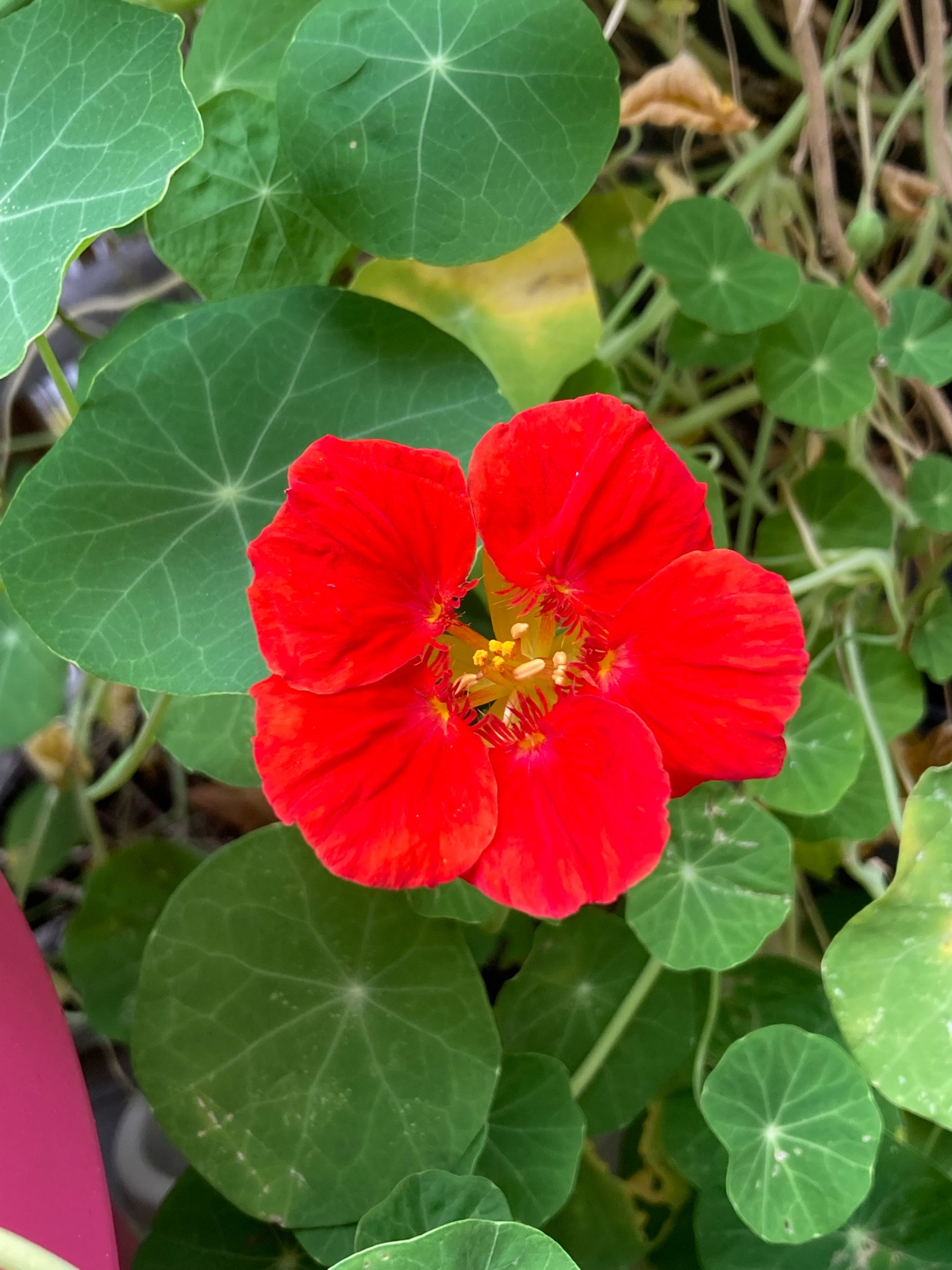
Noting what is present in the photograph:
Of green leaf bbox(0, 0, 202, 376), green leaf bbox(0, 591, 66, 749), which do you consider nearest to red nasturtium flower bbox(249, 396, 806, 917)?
green leaf bbox(0, 0, 202, 376)

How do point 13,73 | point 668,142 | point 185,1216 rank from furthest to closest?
point 668,142
point 185,1216
point 13,73

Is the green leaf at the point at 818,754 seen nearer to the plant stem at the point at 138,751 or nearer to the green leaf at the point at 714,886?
the green leaf at the point at 714,886

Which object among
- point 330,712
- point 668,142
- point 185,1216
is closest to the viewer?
point 330,712

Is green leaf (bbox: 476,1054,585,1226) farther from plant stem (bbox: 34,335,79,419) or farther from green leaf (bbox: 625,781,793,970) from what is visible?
plant stem (bbox: 34,335,79,419)

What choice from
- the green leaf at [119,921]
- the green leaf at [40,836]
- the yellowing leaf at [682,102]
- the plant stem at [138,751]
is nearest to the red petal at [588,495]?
the plant stem at [138,751]

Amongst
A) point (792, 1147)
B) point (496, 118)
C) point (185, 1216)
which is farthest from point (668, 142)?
point (185, 1216)

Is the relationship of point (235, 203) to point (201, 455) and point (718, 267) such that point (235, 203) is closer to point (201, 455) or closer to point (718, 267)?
point (201, 455)

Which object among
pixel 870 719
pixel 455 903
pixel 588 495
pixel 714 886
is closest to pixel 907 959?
pixel 714 886

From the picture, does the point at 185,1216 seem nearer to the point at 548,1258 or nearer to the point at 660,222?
the point at 548,1258
